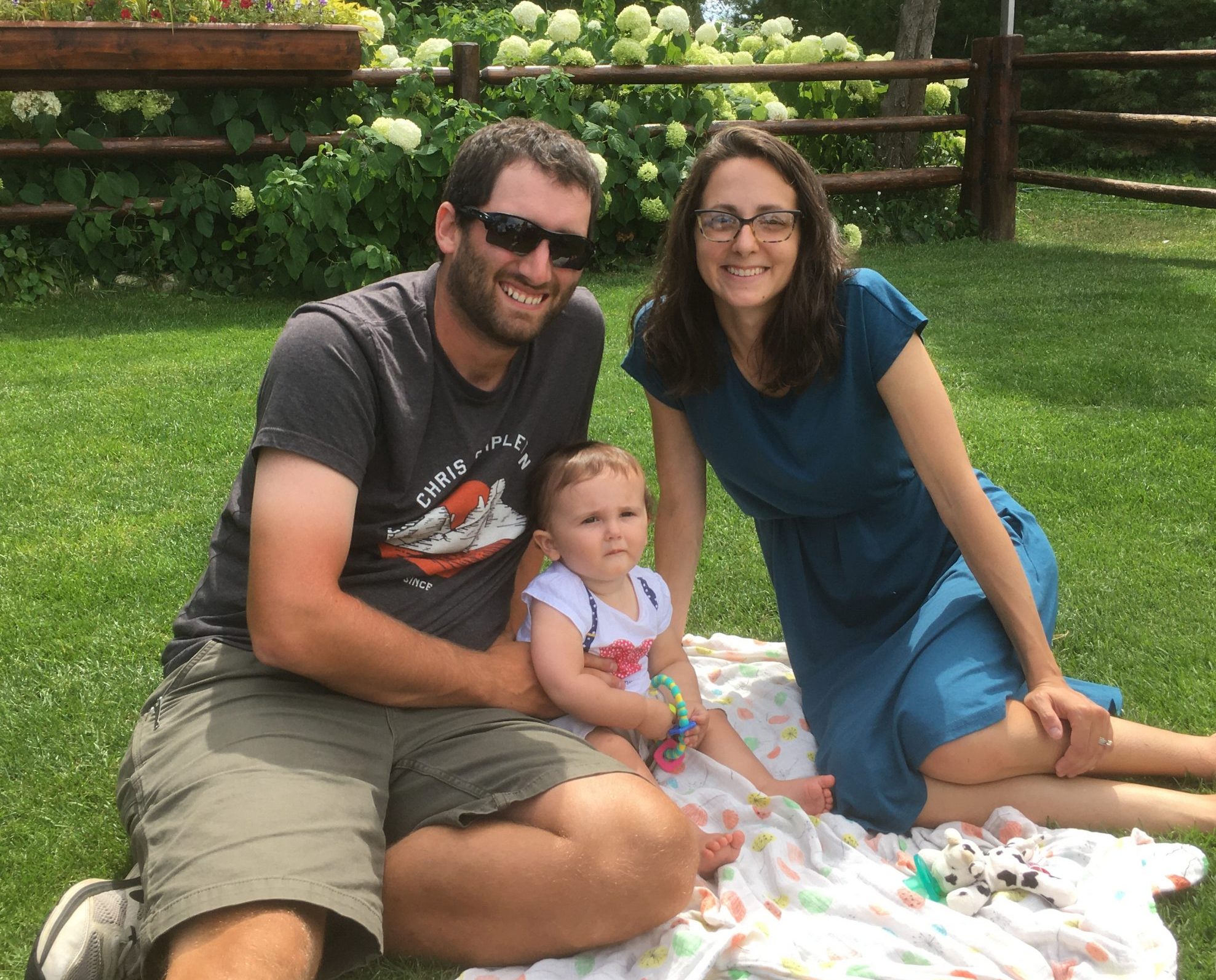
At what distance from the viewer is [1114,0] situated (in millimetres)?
14680

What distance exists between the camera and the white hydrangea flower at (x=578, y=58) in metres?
8.07

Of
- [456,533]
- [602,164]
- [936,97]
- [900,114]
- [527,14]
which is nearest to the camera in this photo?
[456,533]

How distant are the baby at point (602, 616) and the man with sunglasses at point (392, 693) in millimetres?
68

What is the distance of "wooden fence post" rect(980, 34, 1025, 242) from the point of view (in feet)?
31.1

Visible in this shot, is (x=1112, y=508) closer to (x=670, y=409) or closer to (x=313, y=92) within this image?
(x=670, y=409)

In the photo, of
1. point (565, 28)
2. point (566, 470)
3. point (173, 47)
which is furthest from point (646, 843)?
point (565, 28)

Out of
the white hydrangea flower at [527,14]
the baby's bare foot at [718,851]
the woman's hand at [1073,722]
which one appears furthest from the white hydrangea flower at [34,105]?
the woman's hand at [1073,722]

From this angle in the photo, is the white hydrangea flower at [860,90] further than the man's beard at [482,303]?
Yes

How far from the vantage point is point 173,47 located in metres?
7.17

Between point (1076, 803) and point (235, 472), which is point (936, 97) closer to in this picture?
point (235, 472)

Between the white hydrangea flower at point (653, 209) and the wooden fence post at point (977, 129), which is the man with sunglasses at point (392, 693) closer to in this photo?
the white hydrangea flower at point (653, 209)

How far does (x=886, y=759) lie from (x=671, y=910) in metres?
0.68

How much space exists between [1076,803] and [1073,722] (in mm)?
189

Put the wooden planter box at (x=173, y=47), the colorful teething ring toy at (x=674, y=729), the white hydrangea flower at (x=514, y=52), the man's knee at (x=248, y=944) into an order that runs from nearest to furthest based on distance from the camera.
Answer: the man's knee at (x=248, y=944), the colorful teething ring toy at (x=674, y=729), the wooden planter box at (x=173, y=47), the white hydrangea flower at (x=514, y=52)
